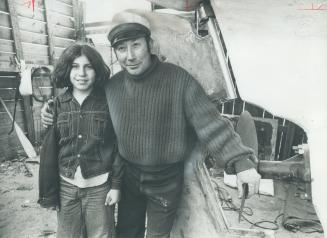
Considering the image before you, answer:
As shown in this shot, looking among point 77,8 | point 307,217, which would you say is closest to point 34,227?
point 77,8

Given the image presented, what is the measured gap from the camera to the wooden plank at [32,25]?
4293 millimetres

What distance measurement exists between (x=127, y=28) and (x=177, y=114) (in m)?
0.55

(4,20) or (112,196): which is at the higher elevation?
(4,20)

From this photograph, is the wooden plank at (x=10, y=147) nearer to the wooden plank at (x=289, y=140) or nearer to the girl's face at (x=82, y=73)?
the girl's face at (x=82, y=73)

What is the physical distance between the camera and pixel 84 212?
6.02 feet

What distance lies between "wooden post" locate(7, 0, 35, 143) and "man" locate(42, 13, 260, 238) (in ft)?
10.1

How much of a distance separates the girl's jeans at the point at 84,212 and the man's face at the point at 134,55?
2.62 ft

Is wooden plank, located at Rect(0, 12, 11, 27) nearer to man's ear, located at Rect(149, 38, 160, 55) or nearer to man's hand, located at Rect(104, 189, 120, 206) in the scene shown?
man's ear, located at Rect(149, 38, 160, 55)

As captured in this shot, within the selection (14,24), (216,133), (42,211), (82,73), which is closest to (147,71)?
(82,73)

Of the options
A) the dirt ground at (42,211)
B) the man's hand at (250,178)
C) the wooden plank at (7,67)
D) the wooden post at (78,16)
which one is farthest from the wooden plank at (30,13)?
the man's hand at (250,178)

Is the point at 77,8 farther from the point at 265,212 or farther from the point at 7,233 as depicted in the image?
the point at 265,212

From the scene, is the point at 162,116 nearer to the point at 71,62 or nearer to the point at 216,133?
the point at 216,133

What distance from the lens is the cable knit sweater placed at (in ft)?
5.11

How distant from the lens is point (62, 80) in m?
1.77
